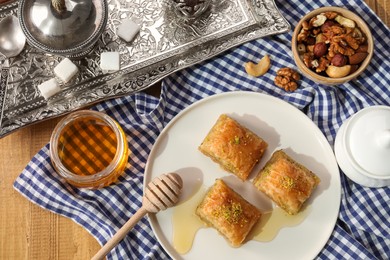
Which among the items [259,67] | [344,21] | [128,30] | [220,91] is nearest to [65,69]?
[128,30]

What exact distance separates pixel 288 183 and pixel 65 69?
2.60 feet

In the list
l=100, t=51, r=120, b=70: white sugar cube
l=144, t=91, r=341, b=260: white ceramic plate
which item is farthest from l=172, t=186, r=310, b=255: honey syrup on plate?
l=100, t=51, r=120, b=70: white sugar cube

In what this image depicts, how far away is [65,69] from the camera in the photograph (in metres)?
2.06

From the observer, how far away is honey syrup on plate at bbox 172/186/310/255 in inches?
80.9

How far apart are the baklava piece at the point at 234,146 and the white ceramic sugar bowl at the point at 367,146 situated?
26cm

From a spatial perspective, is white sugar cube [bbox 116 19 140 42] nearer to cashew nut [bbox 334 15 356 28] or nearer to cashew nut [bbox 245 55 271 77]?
cashew nut [bbox 245 55 271 77]

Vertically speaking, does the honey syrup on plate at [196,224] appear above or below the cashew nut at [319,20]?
A: below

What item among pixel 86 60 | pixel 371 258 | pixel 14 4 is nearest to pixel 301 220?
pixel 371 258

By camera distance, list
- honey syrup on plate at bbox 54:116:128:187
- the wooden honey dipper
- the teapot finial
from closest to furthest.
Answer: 1. the teapot finial
2. the wooden honey dipper
3. honey syrup on plate at bbox 54:116:128:187

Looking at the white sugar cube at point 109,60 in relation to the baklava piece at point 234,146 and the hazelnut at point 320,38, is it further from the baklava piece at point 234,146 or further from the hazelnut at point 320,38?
the hazelnut at point 320,38

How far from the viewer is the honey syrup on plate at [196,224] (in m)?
2.05

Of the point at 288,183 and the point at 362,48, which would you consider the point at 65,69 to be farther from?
the point at 362,48

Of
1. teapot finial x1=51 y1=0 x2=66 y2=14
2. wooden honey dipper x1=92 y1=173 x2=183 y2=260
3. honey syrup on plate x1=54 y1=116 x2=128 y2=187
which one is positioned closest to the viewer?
teapot finial x1=51 y1=0 x2=66 y2=14

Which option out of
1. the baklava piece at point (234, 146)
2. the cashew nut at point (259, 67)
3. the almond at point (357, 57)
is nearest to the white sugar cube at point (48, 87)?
the baklava piece at point (234, 146)
